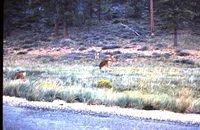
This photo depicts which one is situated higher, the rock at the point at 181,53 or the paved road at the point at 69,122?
the rock at the point at 181,53

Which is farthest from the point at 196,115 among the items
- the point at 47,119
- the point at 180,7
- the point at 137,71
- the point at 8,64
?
the point at 8,64

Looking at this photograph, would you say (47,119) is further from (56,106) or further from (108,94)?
(108,94)

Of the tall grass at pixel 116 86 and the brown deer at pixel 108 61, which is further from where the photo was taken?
the brown deer at pixel 108 61

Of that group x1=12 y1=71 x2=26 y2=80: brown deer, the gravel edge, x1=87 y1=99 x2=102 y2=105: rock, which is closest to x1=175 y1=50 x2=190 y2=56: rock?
the gravel edge

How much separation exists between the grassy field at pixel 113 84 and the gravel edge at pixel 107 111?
6cm

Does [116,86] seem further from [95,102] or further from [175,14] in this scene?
[175,14]

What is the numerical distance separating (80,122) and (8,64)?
1276mm

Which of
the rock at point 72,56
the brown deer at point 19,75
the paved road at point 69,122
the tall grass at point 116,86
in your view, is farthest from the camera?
the rock at point 72,56

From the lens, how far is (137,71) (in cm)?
761

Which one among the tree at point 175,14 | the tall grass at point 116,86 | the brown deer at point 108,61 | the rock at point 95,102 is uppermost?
the tree at point 175,14

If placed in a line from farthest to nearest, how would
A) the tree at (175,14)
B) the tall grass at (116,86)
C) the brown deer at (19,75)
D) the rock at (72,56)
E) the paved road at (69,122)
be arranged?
the rock at (72,56) < the brown deer at (19,75) < the tree at (175,14) < the tall grass at (116,86) < the paved road at (69,122)

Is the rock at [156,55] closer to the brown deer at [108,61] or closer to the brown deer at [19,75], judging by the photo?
the brown deer at [108,61]

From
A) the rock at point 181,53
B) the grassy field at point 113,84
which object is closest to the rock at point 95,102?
the grassy field at point 113,84

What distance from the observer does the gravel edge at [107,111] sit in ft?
24.0
